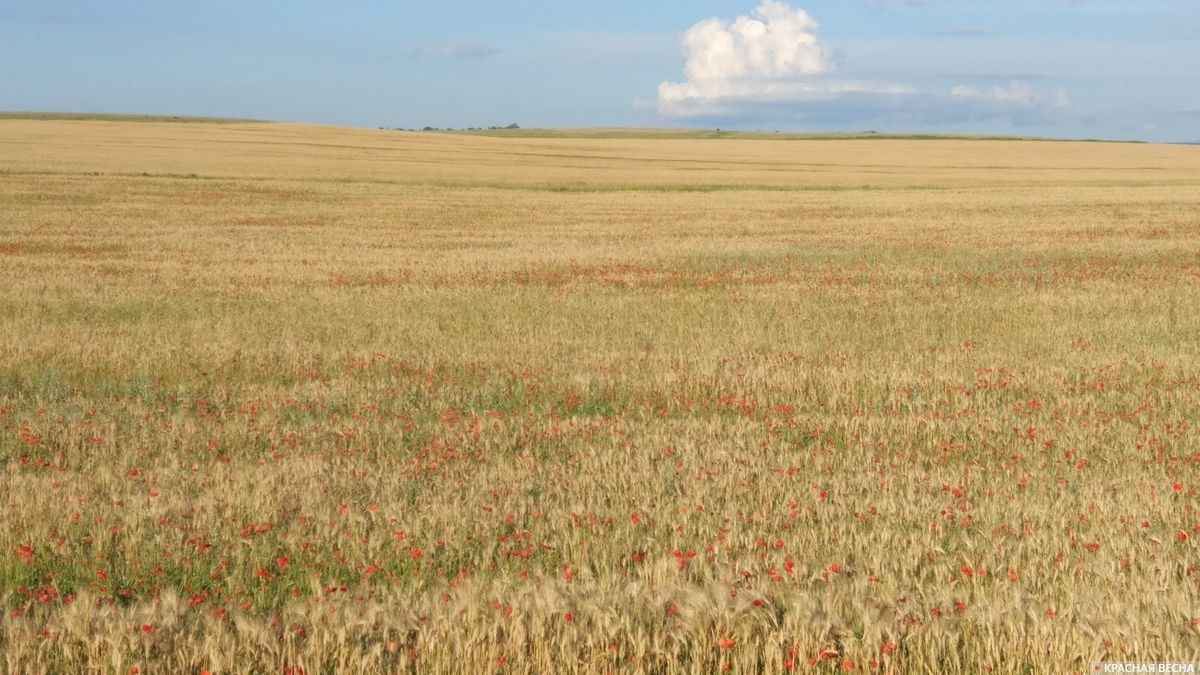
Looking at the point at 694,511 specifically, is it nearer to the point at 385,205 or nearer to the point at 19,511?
the point at 19,511

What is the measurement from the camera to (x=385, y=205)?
42062 mm

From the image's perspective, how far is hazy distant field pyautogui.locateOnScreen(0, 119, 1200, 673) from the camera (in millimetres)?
4637

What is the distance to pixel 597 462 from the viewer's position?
8172 mm

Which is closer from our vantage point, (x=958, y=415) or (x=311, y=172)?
(x=958, y=415)

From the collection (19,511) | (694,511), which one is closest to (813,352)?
(694,511)

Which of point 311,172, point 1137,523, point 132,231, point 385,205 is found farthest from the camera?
point 311,172

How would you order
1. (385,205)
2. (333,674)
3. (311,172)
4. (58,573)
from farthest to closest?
1. (311,172)
2. (385,205)
3. (58,573)
4. (333,674)

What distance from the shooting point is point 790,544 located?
617cm

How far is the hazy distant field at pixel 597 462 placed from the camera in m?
4.64

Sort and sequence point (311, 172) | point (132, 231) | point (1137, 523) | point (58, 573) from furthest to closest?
point (311, 172)
point (132, 231)
point (1137, 523)
point (58, 573)

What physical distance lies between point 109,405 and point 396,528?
200 inches

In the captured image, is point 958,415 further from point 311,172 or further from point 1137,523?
point 311,172

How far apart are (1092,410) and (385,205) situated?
115 ft

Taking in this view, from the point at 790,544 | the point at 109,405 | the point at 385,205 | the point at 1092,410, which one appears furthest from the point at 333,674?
the point at 385,205
